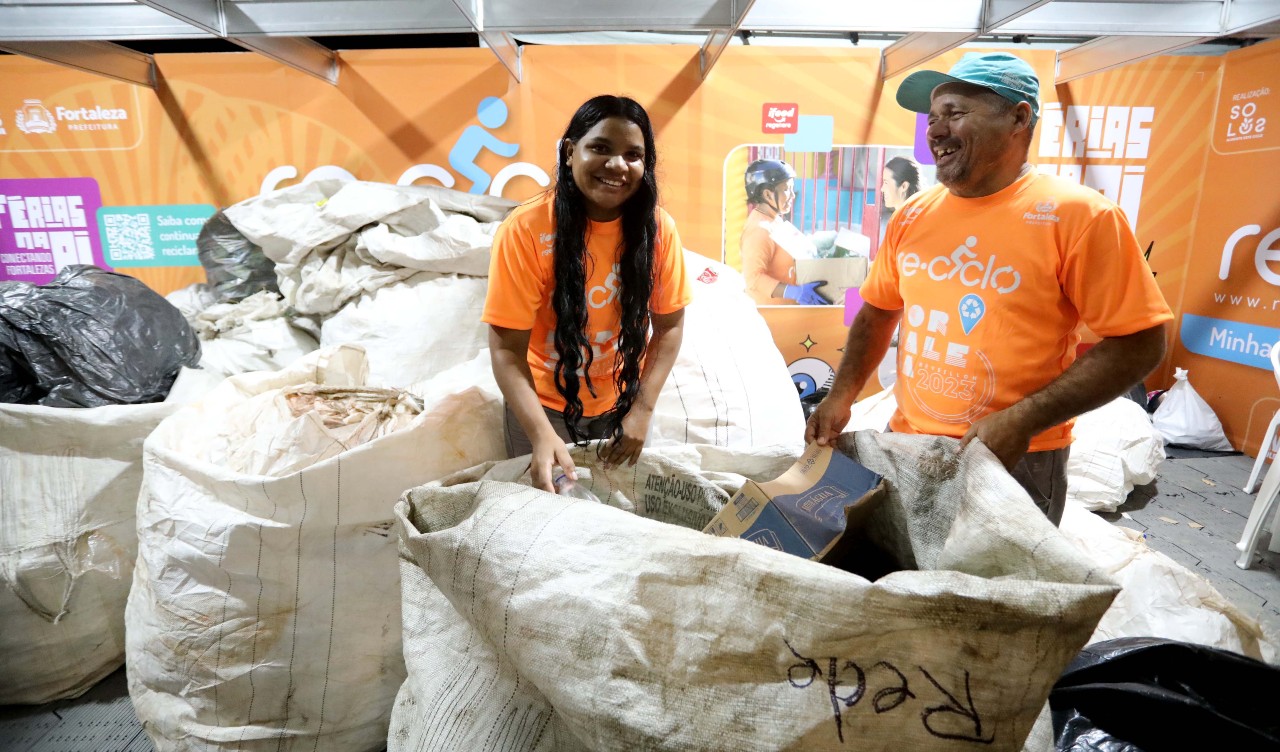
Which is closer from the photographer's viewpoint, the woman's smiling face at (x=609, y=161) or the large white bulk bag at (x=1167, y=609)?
the woman's smiling face at (x=609, y=161)

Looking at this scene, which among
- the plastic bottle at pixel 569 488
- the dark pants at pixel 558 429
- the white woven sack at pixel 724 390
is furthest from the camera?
the white woven sack at pixel 724 390

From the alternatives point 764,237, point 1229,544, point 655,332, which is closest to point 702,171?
point 764,237

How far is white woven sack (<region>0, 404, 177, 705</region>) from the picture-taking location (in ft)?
4.66

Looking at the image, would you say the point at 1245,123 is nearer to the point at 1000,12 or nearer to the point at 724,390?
the point at 1000,12

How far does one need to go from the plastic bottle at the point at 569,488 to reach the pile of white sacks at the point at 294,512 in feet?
0.44

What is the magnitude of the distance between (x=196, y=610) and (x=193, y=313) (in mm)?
1498

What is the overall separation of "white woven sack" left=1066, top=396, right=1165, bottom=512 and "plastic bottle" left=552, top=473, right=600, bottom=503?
1967 mm

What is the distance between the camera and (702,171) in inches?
108

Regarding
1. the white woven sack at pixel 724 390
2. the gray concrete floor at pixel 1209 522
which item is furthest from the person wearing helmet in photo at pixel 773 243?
the gray concrete floor at pixel 1209 522

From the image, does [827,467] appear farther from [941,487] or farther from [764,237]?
[764,237]

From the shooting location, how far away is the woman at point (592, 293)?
1112 mm

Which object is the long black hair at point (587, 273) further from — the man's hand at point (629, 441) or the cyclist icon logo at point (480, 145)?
the cyclist icon logo at point (480, 145)

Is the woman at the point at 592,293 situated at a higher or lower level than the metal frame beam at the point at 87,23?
lower

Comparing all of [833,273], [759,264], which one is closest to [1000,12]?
[833,273]
